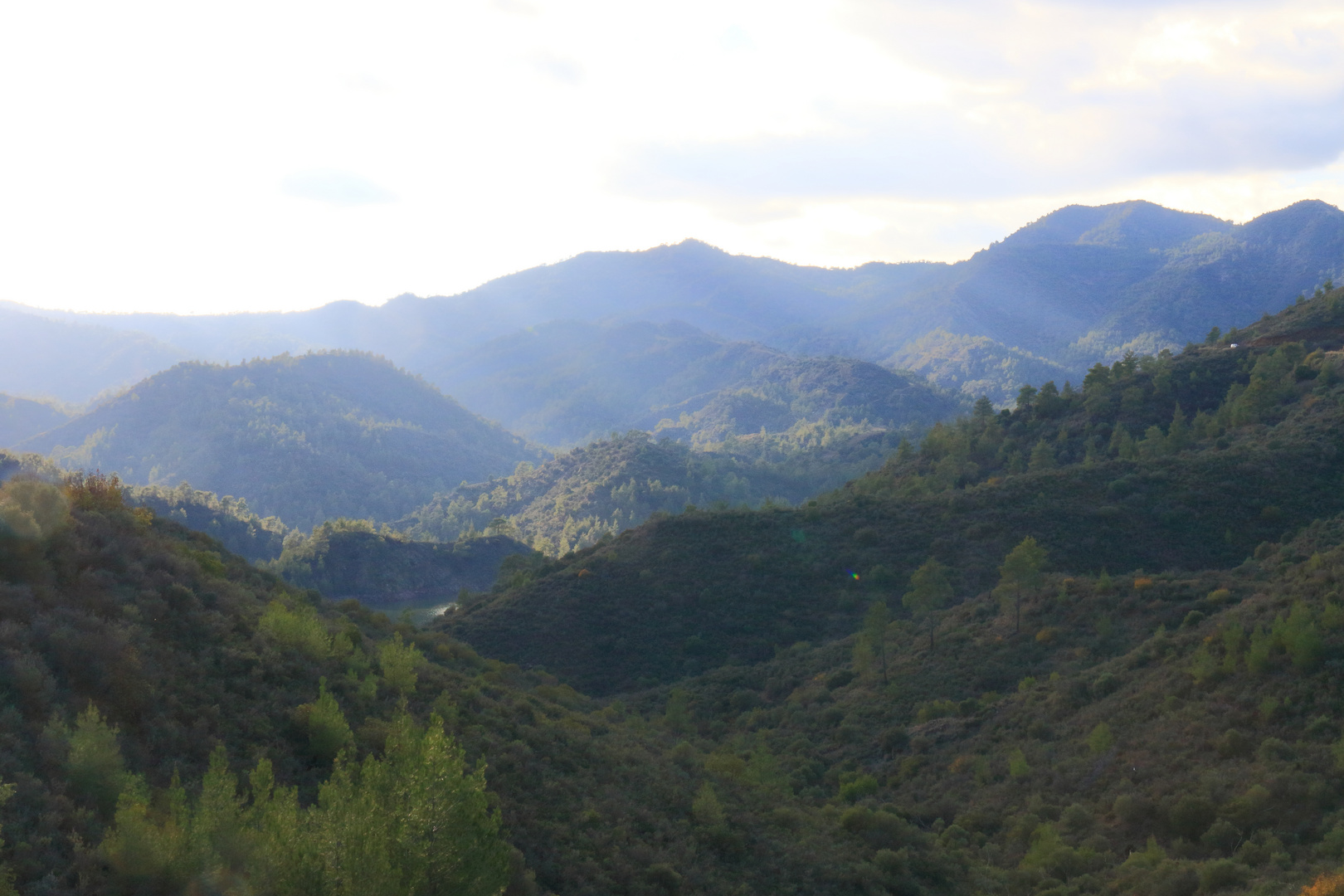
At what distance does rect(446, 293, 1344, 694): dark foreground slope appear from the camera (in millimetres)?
50375

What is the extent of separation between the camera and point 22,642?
13281mm

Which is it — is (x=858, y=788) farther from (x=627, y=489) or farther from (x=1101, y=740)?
(x=627, y=489)

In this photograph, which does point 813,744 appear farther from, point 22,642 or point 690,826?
point 22,642

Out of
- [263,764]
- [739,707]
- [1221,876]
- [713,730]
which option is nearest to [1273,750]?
[1221,876]

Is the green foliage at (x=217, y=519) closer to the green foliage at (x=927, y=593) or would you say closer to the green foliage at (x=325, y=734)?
the green foliage at (x=927, y=593)

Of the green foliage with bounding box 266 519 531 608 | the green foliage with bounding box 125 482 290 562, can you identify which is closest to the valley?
the green foliage with bounding box 266 519 531 608

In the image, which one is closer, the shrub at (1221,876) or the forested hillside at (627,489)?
the shrub at (1221,876)

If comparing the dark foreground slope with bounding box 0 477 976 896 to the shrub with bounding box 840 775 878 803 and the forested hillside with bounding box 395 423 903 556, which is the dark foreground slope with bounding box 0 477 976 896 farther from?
the forested hillside with bounding box 395 423 903 556

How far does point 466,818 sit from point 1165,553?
5087cm

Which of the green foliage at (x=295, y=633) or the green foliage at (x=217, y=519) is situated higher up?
the green foliage at (x=295, y=633)

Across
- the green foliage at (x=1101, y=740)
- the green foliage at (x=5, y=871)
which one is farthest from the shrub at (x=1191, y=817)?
the green foliage at (x=5, y=871)

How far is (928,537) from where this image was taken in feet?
187

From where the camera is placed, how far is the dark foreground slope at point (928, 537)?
50.4m

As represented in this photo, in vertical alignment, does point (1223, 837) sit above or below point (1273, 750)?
below
